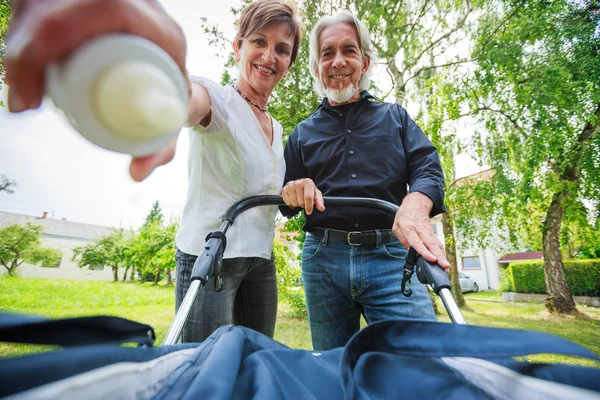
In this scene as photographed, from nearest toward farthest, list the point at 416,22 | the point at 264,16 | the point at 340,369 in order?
the point at 340,369
the point at 264,16
the point at 416,22

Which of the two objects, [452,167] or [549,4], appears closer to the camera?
[549,4]

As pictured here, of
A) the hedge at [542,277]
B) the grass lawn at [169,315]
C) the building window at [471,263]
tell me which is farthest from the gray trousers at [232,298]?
the building window at [471,263]

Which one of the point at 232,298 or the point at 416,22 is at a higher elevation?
the point at 416,22

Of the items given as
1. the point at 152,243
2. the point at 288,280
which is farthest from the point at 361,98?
the point at 152,243

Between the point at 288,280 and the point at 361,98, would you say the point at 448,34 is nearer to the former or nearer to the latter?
the point at 288,280

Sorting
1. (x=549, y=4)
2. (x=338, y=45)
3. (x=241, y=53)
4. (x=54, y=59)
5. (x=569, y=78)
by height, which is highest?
(x=549, y=4)

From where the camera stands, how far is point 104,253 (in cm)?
2484

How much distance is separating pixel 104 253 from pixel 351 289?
2863cm

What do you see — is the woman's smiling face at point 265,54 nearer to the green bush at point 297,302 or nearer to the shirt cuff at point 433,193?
the shirt cuff at point 433,193

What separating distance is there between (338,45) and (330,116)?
410mm

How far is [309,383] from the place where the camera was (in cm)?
70

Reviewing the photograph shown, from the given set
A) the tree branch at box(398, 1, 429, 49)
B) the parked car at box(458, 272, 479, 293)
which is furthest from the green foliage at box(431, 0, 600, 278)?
the parked car at box(458, 272, 479, 293)

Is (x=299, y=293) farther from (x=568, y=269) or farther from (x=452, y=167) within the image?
(x=568, y=269)

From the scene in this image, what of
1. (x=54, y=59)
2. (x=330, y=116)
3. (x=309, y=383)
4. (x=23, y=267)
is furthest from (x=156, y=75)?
(x=23, y=267)
